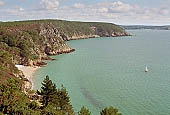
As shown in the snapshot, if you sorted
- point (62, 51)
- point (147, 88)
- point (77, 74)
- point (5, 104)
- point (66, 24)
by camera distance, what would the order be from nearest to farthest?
point (5, 104)
point (147, 88)
point (77, 74)
point (62, 51)
point (66, 24)

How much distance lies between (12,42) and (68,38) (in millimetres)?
93689

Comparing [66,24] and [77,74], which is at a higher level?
[66,24]

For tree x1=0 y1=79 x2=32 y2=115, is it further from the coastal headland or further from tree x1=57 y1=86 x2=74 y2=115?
the coastal headland

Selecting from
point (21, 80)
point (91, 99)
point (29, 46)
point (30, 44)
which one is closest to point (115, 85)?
point (91, 99)

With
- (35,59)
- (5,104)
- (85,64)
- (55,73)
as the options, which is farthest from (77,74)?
(5,104)

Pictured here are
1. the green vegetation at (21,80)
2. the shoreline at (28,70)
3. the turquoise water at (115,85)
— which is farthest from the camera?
the shoreline at (28,70)

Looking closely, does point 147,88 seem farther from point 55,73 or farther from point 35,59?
point 35,59

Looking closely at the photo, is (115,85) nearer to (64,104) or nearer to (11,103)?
(64,104)

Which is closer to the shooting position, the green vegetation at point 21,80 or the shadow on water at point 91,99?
the green vegetation at point 21,80

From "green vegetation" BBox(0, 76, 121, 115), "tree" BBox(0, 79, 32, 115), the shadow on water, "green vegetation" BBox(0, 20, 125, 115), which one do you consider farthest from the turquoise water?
"tree" BBox(0, 79, 32, 115)

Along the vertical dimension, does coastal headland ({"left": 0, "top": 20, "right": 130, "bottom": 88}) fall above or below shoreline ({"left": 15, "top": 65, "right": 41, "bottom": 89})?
above

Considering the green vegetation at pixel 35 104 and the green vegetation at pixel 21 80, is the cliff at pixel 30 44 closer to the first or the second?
the green vegetation at pixel 21 80

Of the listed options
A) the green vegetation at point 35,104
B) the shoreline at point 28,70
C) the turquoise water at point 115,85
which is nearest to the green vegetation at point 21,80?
the green vegetation at point 35,104

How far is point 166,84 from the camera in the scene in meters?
49.3
